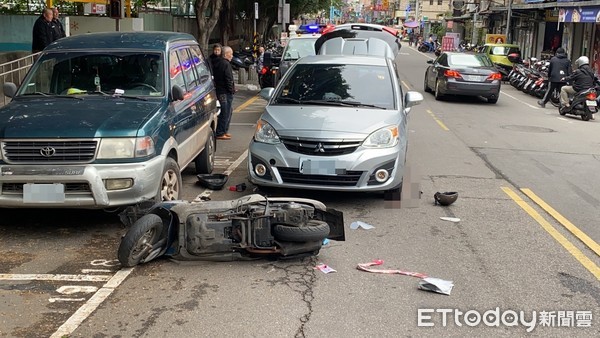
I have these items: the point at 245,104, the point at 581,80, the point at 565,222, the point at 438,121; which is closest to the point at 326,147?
the point at 565,222

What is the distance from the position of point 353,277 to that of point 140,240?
5.74 ft

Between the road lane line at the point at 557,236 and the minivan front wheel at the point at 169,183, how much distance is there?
3.90 metres

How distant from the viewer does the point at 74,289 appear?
4.90 metres

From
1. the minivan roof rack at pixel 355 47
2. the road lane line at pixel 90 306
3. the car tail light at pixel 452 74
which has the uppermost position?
the minivan roof rack at pixel 355 47

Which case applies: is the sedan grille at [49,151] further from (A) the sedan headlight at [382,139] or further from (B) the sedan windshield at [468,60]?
(B) the sedan windshield at [468,60]

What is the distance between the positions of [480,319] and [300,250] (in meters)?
1.60

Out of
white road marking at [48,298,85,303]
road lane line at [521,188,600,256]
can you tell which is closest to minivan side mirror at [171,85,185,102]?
white road marking at [48,298,85,303]

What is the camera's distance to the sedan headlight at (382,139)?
711 cm

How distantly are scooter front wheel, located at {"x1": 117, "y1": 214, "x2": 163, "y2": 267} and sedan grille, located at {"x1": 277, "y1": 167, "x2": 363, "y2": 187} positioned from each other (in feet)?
6.64

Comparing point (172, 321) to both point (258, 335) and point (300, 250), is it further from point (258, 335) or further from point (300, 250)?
point (300, 250)

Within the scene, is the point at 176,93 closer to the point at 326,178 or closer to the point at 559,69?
the point at 326,178

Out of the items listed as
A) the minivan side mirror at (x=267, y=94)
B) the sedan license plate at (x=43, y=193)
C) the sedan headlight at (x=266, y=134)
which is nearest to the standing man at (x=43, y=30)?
the minivan side mirror at (x=267, y=94)

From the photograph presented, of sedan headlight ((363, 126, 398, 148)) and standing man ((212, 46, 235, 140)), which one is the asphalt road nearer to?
sedan headlight ((363, 126, 398, 148))

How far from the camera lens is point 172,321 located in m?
4.35
